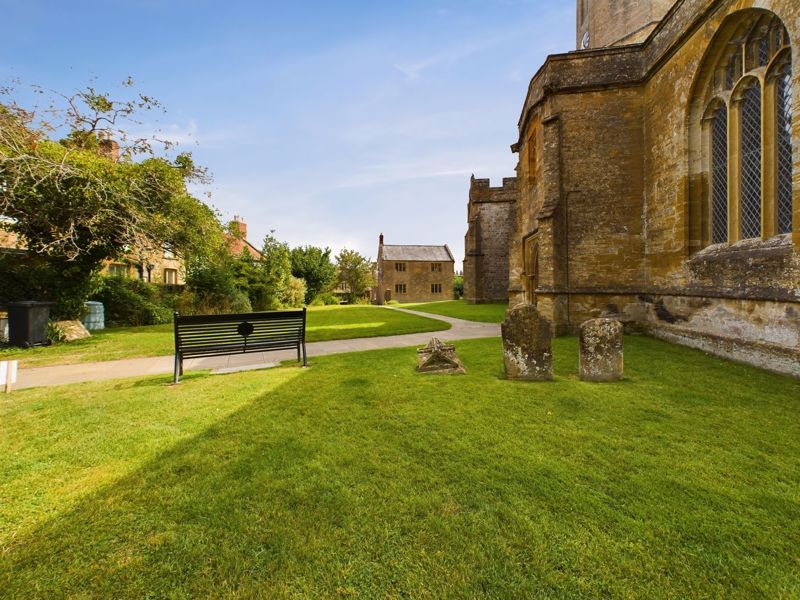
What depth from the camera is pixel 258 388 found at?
545cm

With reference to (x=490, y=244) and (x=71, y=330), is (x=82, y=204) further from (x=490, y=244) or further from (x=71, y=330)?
(x=490, y=244)

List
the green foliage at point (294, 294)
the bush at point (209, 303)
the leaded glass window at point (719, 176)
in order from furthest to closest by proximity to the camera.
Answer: the green foliage at point (294, 294)
the bush at point (209, 303)
the leaded glass window at point (719, 176)

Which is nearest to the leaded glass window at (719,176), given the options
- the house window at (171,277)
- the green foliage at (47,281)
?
the green foliage at (47,281)

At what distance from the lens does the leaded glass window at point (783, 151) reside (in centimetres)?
637

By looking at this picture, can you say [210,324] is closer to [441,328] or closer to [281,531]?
[281,531]

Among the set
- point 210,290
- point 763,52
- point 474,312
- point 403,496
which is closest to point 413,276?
point 474,312

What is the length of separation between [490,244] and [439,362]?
27156 mm

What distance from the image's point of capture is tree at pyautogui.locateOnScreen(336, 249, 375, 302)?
48906mm

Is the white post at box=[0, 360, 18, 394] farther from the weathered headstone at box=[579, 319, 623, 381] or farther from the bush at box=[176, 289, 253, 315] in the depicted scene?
the bush at box=[176, 289, 253, 315]

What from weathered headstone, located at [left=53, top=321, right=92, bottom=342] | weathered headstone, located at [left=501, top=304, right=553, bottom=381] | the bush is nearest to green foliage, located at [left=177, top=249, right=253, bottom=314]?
the bush

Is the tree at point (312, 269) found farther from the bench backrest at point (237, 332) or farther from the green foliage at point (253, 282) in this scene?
the bench backrest at point (237, 332)

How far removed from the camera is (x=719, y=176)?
26.2 ft

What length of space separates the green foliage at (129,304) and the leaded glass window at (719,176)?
2166cm

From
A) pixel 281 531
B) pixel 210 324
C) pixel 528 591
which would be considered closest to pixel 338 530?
pixel 281 531
